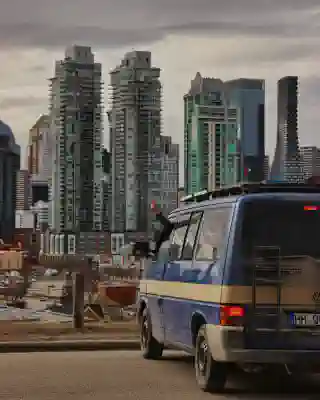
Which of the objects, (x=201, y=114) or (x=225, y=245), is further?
(x=201, y=114)

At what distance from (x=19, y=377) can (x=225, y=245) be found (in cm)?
350

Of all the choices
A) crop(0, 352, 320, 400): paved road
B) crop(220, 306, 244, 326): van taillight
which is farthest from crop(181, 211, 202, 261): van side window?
crop(220, 306, 244, 326): van taillight

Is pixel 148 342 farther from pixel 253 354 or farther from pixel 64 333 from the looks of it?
pixel 64 333

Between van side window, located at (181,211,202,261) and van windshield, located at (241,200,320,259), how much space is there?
1.47 meters

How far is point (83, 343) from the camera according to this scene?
1608 cm

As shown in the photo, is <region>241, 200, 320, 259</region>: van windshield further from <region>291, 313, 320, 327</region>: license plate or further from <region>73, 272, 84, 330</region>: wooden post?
<region>73, 272, 84, 330</region>: wooden post

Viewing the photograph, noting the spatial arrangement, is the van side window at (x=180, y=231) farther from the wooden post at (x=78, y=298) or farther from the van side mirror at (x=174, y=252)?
the wooden post at (x=78, y=298)

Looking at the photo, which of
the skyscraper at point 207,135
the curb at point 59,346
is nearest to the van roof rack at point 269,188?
the curb at point 59,346

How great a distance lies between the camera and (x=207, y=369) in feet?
36.1

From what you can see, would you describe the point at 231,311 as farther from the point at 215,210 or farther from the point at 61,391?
the point at 61,391

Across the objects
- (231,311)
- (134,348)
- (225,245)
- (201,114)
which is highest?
(201,114)

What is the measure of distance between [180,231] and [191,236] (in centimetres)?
80

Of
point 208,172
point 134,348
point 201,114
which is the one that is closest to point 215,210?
point 134,348

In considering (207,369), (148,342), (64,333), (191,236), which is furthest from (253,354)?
(64,333)
